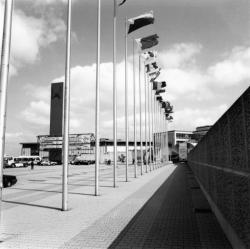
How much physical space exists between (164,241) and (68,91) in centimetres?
661

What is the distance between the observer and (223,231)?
7.99 metres

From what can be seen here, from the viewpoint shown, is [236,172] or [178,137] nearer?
[236,172]

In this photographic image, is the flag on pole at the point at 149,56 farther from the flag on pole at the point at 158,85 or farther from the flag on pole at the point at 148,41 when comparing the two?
the flag on pole at the point at 158,85

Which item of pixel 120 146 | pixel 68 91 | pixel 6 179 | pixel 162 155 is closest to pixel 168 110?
pixel 162 155

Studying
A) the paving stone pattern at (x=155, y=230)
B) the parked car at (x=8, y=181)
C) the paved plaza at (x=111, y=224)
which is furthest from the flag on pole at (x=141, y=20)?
the paving stone pattern at (x=155, y=230)

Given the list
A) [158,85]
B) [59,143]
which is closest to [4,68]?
[158,85]

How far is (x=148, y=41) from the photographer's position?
26.9 meters

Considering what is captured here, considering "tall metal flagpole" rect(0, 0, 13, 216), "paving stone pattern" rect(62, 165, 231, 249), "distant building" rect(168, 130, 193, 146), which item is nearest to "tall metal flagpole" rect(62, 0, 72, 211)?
"paving stone pattern" rect(62, 165, 231, 249)

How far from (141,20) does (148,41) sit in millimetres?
4384

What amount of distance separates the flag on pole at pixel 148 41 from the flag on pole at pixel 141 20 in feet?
13.2

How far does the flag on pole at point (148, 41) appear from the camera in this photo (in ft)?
87.8

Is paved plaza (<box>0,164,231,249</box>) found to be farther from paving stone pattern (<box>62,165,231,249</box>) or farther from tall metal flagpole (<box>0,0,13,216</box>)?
tall metal flagpole (<box>0,0,13,216</box>)

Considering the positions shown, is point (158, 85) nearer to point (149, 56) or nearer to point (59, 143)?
point (149, 56)

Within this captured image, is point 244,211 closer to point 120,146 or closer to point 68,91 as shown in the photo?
point 68,91
